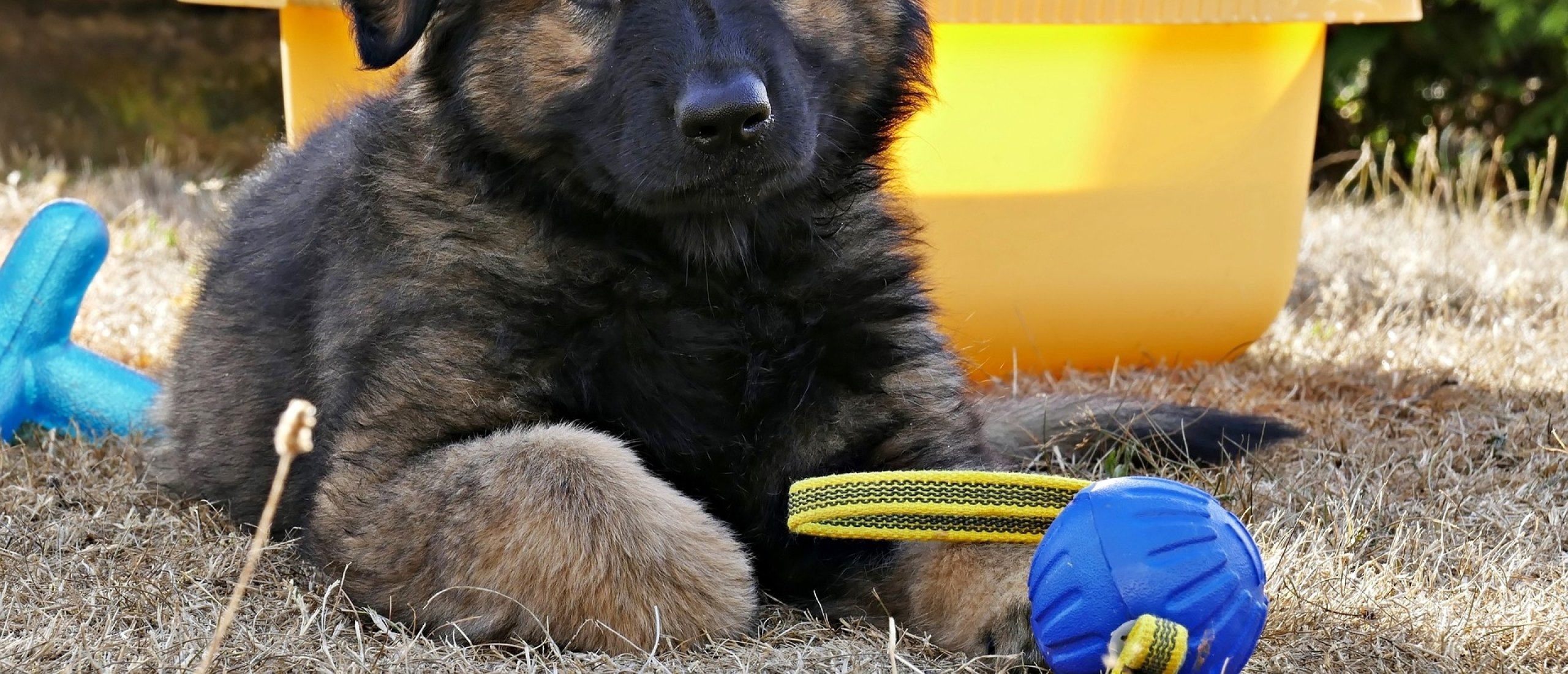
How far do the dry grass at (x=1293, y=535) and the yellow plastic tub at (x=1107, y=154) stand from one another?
22 cm

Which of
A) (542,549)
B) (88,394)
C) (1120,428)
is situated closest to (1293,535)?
(1120,428)

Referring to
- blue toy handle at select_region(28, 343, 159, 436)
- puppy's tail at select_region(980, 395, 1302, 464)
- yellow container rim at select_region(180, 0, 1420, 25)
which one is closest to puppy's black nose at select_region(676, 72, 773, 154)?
puppy's tail at select_region(980, 395, 1302, 464)

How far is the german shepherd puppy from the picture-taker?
78.9 inches

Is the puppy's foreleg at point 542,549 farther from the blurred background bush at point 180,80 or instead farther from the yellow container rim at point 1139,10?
the blurred background bush at point 180,80

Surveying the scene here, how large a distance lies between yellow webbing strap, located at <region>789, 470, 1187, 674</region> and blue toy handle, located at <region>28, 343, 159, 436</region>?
1.76 metres

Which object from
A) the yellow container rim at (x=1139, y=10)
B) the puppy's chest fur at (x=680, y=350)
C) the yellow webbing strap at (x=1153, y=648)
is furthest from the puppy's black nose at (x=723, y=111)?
the yellow container rim at (x=1139, y=10)

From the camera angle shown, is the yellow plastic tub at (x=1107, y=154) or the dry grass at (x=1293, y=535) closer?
the dry grass at (x=1293, y=535)

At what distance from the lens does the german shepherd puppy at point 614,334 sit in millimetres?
2004

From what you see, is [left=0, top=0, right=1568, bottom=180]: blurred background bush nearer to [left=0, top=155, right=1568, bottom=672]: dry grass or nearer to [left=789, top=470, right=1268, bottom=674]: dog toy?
[left=0, top=155, right=1568, bottom=672]: dry grass

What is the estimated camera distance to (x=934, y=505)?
2010 millimetres

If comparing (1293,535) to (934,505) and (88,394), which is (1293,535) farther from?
(88,394)

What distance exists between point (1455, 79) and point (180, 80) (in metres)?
6.43

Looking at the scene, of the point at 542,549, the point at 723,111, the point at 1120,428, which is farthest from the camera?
the point at 1120,428

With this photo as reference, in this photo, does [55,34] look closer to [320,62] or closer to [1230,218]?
[320,62]
